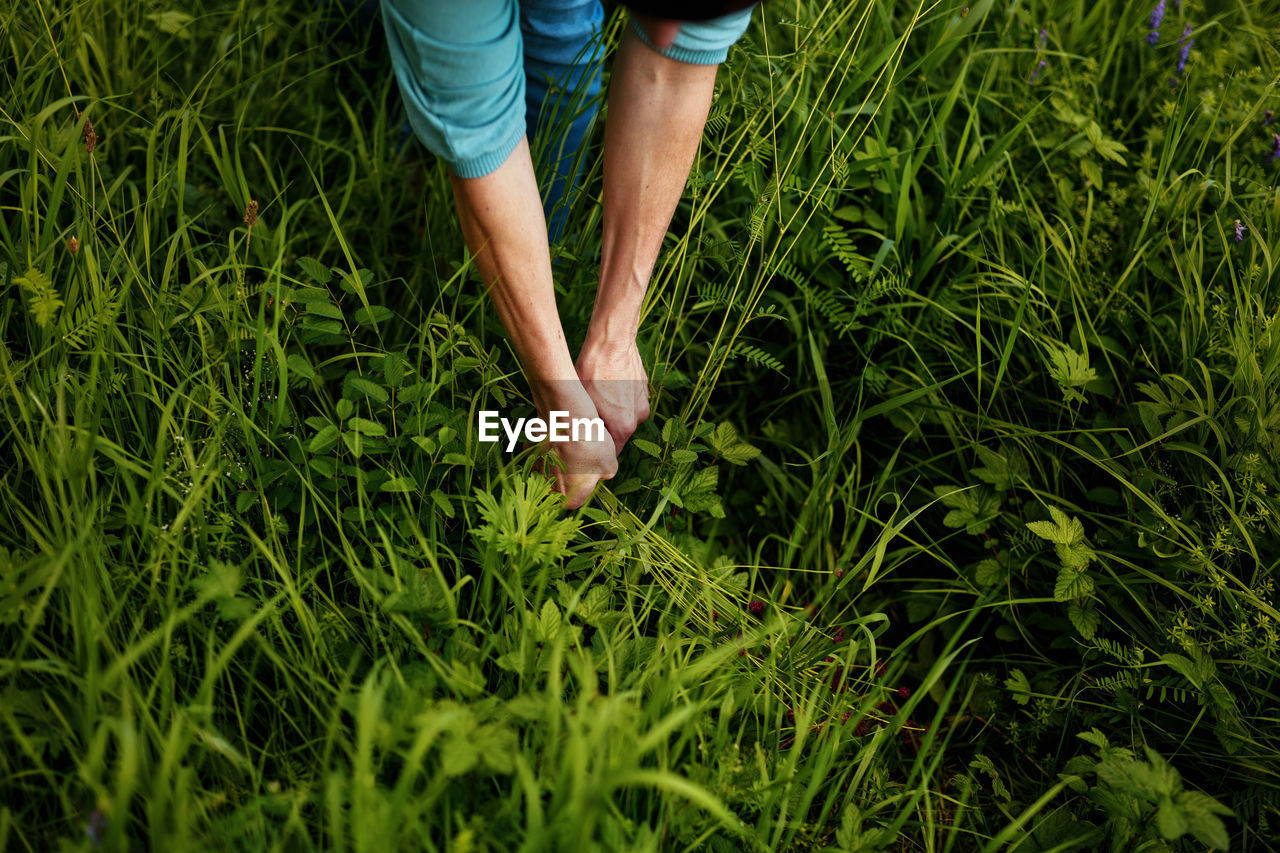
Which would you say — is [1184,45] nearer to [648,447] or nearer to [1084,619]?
[1084,619]

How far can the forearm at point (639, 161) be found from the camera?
1.34 meters

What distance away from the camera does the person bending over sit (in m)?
1.07

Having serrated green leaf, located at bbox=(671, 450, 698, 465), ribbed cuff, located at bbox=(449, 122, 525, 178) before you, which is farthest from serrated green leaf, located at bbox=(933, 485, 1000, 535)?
ribbed cuff, located at bbox=(449, 122, 525, 178)

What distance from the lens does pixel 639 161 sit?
1399 mm

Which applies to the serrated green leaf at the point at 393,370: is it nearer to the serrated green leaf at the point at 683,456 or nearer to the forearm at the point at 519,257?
the forearm at the point at 519,257

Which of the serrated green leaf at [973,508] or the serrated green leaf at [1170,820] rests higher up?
the serrated green leaf at [973,508]

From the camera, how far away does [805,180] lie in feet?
5.91

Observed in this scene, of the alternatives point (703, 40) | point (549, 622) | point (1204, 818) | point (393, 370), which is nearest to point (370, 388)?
point (393, 370)

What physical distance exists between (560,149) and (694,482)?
75 cm

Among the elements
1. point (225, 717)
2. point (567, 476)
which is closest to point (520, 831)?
point (225, 717)

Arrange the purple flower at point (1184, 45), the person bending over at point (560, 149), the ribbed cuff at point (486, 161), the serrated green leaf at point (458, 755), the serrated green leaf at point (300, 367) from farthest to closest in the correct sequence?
the purple flower at point (1184, 45) → the serrated green leaf at point (300, 367) → the ribbed cuff at point (486, 161) → the person bending over at point (560, 149) → the serrated green leaf at point (458, 755)

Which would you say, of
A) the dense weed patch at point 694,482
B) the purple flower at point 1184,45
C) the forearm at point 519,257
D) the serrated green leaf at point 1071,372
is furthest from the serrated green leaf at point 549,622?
the purple flower at point 1184,45

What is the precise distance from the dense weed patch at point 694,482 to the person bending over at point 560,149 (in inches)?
5.9

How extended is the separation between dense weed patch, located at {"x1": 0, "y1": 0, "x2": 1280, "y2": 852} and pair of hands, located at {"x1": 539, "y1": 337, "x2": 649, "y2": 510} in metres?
0.07
